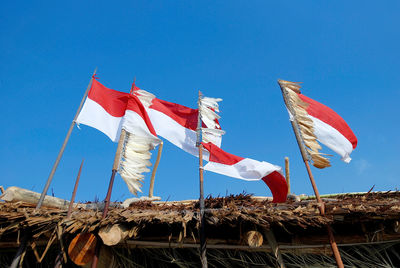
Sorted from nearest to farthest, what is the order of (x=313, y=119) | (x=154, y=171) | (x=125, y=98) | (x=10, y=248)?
(x=10, y=248)
(x=313, y=119)
(x=125, y=98)
(x=154, y=171)

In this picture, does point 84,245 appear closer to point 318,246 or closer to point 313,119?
point 318,246

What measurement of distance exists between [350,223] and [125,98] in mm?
4484

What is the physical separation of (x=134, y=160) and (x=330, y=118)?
12.0 ft

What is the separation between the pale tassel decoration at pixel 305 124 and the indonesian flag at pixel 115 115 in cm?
257

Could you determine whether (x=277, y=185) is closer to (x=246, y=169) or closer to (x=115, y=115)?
(x=246, y=169)

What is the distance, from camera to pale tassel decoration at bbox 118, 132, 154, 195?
5527 millimetres

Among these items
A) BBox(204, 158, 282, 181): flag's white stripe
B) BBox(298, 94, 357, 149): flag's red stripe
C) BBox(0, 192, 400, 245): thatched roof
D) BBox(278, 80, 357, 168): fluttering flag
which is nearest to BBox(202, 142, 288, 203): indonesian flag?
BBox(204, 158, 282, 181): flag's white stripe

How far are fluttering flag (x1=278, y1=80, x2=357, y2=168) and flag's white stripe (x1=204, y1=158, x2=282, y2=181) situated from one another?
0.79 meters

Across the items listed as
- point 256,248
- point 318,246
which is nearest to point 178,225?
point 256,248

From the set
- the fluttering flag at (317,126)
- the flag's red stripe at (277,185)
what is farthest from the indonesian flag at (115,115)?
the fluttering flag at (317,126)

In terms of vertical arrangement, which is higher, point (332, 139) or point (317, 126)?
point (317, 126)

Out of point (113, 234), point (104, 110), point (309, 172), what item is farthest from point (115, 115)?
point (309, 172)

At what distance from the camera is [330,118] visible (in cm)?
612

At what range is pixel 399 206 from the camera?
4383 mm
